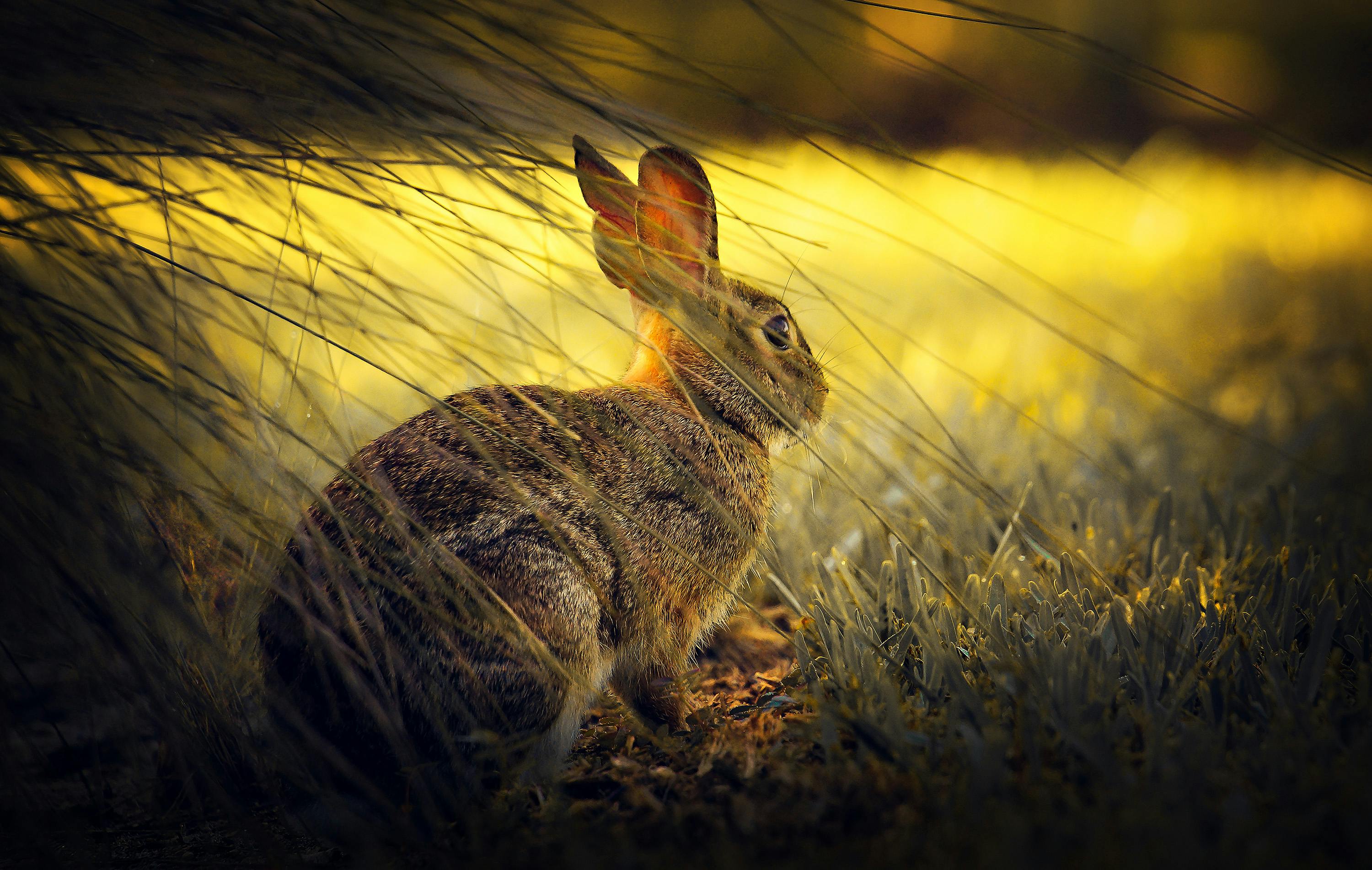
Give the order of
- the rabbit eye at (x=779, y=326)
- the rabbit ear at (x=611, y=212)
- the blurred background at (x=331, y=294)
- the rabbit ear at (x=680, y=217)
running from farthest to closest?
the rabbit eye at (x=779, y=326), the rabbit ear at (x=680, y=217), the rabbit ear at (x=611, y=212), the blurred background at (x=331, y=294)

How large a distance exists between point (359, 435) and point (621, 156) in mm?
1135

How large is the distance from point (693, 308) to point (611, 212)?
58 centimetres

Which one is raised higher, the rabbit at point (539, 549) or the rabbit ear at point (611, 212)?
the rabbit ear at point (611, 212)

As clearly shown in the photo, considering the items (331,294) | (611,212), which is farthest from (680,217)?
(331,294)

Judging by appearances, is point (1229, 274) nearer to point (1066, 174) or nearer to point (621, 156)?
point (1066, 174)

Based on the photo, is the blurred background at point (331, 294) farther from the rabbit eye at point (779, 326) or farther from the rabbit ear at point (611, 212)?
the rabbit eye at point (779, 326)

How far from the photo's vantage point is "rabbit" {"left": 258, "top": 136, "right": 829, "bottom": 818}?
1251mm

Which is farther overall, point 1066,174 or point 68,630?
point 1066,174

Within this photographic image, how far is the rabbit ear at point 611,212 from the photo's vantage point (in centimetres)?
124

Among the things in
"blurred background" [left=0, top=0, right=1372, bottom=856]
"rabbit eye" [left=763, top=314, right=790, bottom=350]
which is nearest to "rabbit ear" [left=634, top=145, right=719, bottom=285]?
"blurred background" [left=0, top=0, right=1372, bottom=856]

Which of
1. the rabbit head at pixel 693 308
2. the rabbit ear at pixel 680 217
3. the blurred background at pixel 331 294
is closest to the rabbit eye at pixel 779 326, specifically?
the rabbit head at pixel 693 308

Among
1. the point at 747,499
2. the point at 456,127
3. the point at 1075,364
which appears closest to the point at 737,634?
the point at 747,499

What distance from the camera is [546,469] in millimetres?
1758

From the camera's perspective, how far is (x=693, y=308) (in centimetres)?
131
